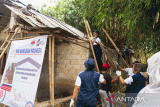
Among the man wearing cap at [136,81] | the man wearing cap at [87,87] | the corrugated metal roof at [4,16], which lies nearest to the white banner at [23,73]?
the man wearing cap at [87,87]

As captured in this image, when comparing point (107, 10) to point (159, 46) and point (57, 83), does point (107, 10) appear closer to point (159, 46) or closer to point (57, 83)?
point (159, 46)

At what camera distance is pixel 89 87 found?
247 centimetres

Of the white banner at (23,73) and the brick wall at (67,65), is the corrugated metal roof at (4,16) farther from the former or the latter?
the brick wall at (67,65)

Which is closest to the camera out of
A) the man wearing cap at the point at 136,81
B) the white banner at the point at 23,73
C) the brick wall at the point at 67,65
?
the man wearing cap at the point at 136,81

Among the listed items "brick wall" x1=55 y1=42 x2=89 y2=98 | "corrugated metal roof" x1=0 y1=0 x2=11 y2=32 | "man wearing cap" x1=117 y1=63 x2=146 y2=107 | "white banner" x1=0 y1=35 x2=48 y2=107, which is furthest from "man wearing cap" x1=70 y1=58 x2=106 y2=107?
"corrugated metal roof" x1=0 y1=0 x2=11 y2=32

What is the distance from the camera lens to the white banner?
3009 mm

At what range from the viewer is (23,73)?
10.8ft

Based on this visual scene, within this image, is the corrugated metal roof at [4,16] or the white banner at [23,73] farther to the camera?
the corrugated metal roof at [4,16]

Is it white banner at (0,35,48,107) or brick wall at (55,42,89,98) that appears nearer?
white banner at (0,35,48,107)

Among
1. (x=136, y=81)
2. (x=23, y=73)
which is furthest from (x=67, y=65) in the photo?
(x=136, y=81)

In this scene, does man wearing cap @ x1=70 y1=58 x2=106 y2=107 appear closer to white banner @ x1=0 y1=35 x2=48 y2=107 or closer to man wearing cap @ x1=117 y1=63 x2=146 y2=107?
man wearing cap @ x1=117 y1=63 x2=146 y2=107

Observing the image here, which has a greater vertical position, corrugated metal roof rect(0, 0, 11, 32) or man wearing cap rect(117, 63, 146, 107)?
corrugated metal roof rect(0, 0, 11, 32)

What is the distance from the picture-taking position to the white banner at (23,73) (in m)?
3.01

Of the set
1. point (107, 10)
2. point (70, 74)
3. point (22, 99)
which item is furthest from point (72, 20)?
point (22, 99)
